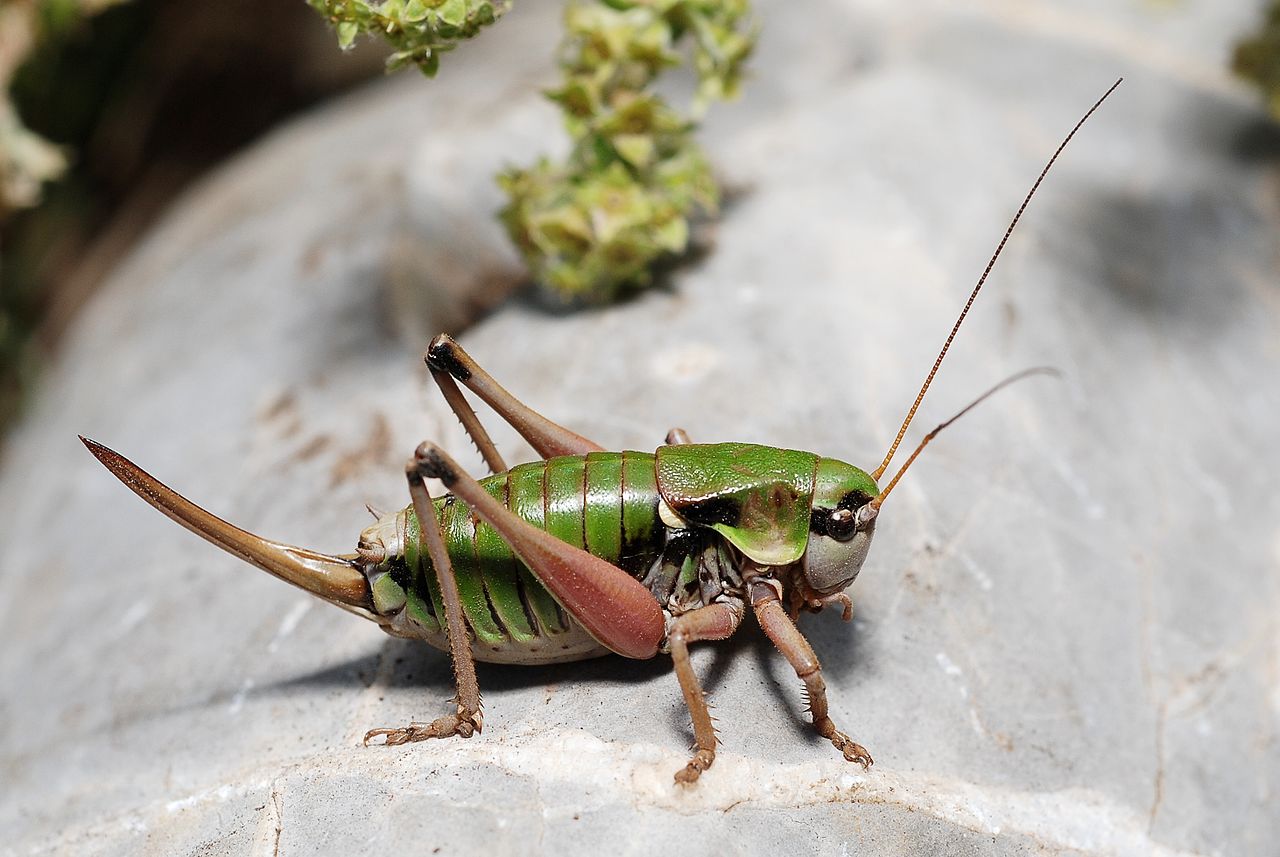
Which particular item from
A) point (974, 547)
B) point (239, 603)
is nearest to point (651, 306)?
point (974, 547)

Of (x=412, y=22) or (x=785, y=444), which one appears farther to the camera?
(x=785, y=444)

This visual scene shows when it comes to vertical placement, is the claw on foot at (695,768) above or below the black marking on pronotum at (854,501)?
below

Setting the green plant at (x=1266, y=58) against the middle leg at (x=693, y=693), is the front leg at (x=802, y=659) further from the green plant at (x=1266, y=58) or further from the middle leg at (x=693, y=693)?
the green plant at (x=1266, y=58)

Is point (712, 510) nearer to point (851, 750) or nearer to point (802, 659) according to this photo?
point (802, 659)

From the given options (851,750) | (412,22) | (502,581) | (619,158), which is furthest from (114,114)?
(851,750)

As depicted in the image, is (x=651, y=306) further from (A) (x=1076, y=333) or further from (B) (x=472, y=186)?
(A) (x=1076, y=333)

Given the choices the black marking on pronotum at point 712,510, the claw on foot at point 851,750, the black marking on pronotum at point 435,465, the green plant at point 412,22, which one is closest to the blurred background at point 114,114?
the green plant at point 412,22
